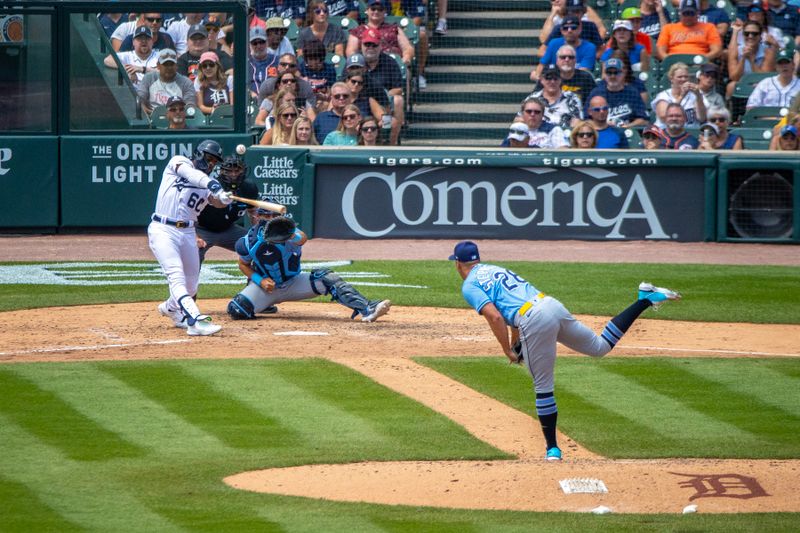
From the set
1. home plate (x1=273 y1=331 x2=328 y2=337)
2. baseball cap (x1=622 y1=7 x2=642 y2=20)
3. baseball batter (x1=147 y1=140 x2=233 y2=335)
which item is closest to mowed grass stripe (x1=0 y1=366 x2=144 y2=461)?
baseball batter (x1=147 y1=140 x2=233 y2=335)

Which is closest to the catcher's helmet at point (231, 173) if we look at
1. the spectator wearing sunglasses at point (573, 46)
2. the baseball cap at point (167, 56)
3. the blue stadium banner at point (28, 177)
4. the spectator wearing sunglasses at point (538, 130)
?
the baseball cap at point (167, 56)

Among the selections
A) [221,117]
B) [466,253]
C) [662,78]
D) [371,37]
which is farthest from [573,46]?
[466,253]

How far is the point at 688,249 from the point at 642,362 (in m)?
6.19

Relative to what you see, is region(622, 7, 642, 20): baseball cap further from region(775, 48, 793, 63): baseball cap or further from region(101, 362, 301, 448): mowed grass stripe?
region(101, 362, 301, 448): mowed grass stripe

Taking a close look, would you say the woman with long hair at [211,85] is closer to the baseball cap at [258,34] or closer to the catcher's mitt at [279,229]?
the baseball cap at [258,34]

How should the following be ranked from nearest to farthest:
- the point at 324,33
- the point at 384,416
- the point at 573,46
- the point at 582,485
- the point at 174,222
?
the point at 582,485
the point at 384,416
the point at 174,222
the point at 573,46
the point at 324,33

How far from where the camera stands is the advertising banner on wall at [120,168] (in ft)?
57.0

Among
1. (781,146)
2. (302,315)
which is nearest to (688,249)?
(781,146)

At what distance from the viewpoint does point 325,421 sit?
8539 millimetres

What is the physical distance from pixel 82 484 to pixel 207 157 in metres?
4.73

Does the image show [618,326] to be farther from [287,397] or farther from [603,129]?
[603,129]

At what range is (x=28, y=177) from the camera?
1731cm

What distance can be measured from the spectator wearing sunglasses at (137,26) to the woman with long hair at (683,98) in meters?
6.81

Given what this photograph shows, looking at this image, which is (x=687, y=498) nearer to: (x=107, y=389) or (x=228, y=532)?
(x=228, y=532)
